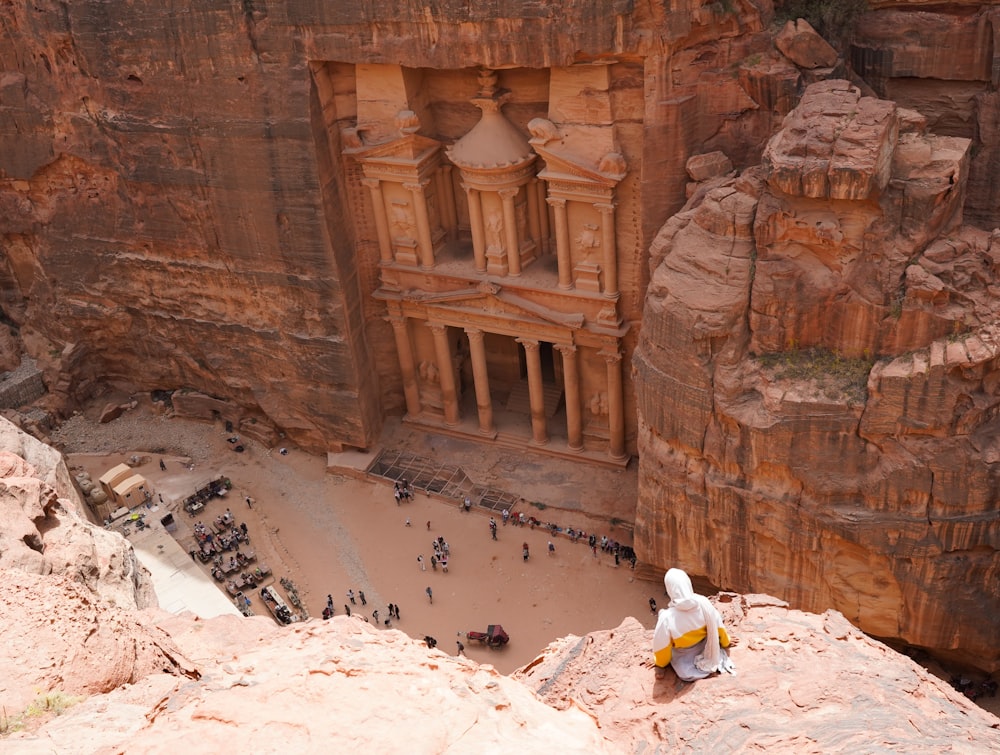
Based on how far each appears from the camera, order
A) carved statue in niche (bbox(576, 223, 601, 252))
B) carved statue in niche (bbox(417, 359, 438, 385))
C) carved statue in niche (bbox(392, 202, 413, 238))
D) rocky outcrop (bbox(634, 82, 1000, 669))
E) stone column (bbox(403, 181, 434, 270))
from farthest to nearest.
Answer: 1. carved statue in niche (bbox(417, 359, 438, 385))
2. carved statue in niche (bbox(392, 202, 413, 238))
3. stone column (bbox(403, 181, 434, 270))
4. carved statue in niche (bbox(576, 223, 601, 252))
5. rocky outcrop (bbox(634, 82, 1000, 669))

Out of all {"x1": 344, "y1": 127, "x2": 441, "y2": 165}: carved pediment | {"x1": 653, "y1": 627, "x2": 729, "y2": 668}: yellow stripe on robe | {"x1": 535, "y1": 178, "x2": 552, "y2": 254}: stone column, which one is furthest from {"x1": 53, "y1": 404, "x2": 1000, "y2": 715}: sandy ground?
{"x1": 653, "y1": 627, "x2": 729, "y2": 668}: yellow stripe on robe

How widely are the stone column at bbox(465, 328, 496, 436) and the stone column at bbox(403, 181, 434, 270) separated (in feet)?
6.09

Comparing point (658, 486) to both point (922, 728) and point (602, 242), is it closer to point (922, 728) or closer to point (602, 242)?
point (602, 242)

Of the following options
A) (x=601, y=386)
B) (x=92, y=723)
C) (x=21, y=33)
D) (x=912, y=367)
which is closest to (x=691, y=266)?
(x=912, y=367)

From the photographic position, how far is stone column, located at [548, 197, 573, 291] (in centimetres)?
2203

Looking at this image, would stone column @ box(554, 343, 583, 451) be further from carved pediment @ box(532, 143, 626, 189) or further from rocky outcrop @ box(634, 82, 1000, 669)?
rocky outcrop @ box(634, 82, 1000, 669)

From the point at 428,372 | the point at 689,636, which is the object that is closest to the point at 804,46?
the point at 428,372

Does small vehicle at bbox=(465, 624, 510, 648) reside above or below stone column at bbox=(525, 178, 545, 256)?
below

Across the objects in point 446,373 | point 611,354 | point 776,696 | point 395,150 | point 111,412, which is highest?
point 395,150

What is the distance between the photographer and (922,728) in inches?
301

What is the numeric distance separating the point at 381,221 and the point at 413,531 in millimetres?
7086

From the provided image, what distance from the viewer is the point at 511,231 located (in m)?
23.0

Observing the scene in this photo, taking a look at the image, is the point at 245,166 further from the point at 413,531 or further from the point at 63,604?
the point at 63,604

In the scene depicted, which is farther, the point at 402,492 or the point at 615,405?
the point at 402,492
